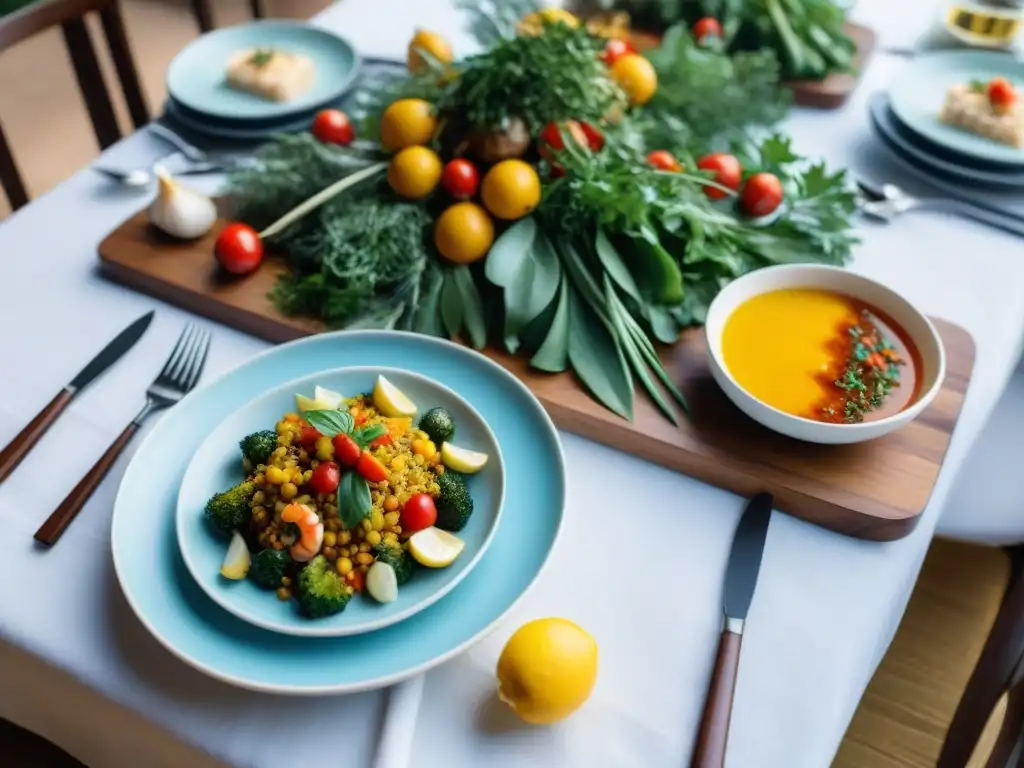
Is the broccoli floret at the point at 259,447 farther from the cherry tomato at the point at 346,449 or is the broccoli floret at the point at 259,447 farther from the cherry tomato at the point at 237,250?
the cherry tomato at the point at 237,250

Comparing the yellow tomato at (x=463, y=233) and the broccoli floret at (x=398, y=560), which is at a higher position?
the yellow tomato at (x=463, y=233)

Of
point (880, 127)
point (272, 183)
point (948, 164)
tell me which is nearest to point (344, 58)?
point (272, 183)

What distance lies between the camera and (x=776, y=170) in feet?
4.24

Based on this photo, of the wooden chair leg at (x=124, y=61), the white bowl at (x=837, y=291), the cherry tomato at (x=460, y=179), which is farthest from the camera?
the wooden chair leg at (x=124, y=61)

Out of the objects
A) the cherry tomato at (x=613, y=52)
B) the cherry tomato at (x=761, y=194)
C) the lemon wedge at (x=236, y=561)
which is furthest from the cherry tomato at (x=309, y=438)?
the cherry tomato at (x=613, y=52)

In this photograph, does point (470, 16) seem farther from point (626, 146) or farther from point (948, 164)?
point (948, 164)

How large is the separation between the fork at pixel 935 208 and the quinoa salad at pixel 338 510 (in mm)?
852

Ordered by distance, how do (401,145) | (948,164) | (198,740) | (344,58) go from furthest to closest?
(344,58)
(948,164)
(401,145)
(198,740)

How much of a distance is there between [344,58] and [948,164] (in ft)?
3.46

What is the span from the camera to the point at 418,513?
789 mm

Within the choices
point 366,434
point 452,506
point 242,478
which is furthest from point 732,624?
point 242,478

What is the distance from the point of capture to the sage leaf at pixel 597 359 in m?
1.00

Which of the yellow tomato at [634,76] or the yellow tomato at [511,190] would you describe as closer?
the yellow tomato at [511,190]

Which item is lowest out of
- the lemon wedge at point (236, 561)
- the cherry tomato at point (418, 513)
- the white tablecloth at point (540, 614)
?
the white tablecloth at point (540, 614)
